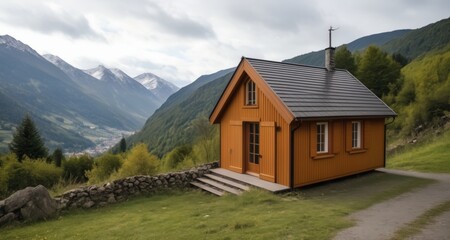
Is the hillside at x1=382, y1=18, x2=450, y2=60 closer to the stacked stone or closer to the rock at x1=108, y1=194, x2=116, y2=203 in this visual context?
the rock at x1=108, y1=194, x2=116, y2=203

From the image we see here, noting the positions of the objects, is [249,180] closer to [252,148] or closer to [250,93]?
[252,148]

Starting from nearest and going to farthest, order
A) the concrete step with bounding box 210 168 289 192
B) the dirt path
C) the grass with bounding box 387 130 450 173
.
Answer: the dirt path
the concrete step with bounding box 210 168 289 192
the grass with bounding box 387 130 450 173

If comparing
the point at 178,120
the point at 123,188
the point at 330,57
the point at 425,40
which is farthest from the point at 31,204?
the point at 178,120

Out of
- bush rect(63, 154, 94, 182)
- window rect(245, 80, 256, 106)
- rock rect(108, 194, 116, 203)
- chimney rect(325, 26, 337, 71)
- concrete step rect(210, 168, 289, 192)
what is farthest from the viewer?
bush rect(63, 154, 94, 182)

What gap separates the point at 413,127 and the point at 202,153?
68.2 ft

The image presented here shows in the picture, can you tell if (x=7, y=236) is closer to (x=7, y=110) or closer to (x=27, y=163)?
(x=27, y=163)

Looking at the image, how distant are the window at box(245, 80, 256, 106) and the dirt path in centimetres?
674

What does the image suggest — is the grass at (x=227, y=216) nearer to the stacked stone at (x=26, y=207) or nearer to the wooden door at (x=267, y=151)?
the stacked stone at (x=26, y=207)

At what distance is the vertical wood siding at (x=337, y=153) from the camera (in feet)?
40.3

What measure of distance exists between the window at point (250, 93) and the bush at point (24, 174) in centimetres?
2273

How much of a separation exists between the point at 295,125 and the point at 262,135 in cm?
178

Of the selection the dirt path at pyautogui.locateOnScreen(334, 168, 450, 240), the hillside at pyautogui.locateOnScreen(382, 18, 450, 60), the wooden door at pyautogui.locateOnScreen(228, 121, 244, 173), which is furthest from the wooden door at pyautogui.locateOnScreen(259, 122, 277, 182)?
the hillside at pyautogui.locateOnScreen(382, 18, 450, 60)

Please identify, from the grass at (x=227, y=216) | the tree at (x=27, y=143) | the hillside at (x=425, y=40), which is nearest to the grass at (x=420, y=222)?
the grass at (x=227, y=216)

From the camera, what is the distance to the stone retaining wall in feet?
40.2
